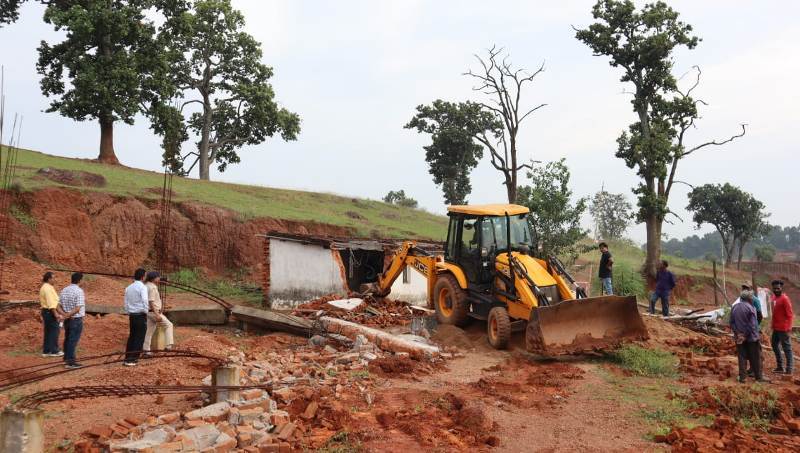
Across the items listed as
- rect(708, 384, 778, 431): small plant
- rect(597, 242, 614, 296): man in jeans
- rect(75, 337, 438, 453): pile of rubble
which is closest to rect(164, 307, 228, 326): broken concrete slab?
rect(75, 337, 438, 453): pile of rubble

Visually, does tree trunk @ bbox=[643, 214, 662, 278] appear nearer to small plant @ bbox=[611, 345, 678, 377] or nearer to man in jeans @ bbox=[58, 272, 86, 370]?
small plant @ bbox=[611, 345, 678, 377]

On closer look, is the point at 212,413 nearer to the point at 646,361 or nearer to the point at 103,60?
the point at 646,361

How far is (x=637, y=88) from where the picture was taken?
87.1ft

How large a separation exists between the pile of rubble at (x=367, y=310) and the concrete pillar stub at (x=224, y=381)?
21.9 ft

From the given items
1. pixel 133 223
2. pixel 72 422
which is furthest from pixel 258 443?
pixel 133 223

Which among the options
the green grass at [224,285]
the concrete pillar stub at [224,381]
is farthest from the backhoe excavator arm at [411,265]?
the concrete pillar stub at [224,381]

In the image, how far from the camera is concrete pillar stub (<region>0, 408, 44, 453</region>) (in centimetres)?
564

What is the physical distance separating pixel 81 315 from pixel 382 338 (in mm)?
5289

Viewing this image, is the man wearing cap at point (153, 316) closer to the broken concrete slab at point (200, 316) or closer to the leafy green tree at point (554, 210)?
the broken concrete slab at point (200, 316)

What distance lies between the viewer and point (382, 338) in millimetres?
11836

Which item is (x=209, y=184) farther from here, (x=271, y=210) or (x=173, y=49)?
(x=173, y=49)

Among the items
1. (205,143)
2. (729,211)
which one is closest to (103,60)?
(205,143)

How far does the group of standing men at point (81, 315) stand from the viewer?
A: 1005 centimetres

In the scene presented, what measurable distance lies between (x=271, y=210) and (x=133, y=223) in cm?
601
